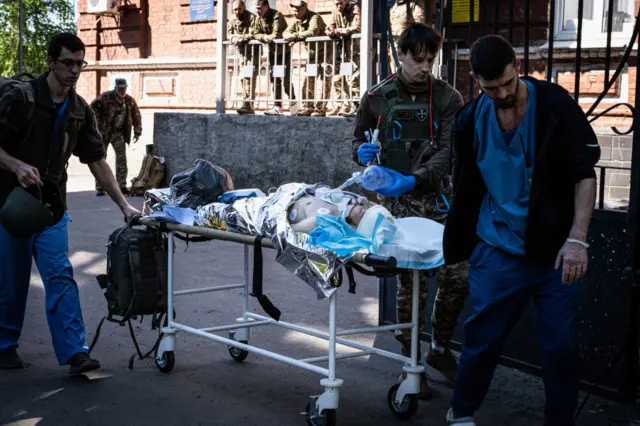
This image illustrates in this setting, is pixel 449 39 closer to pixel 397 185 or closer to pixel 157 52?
pixel 397 185

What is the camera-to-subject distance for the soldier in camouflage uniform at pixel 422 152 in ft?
17.5

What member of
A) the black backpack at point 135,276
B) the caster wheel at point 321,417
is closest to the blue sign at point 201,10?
the black backpack at point 135,276

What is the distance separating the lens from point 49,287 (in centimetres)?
571

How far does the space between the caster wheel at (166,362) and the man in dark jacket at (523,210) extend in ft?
7.32

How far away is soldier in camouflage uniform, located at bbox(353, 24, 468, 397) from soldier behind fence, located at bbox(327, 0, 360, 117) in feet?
28.4

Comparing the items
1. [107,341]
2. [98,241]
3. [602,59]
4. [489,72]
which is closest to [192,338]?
[107,341]

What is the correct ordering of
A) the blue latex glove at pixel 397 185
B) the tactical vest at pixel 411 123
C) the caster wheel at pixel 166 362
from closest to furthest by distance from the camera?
the blue latex glove at pixel 397 185 → the tactical vest at pixel 411 123 → the caster wheel at pixel 166 362

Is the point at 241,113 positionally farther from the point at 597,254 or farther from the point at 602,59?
the point at 597,254

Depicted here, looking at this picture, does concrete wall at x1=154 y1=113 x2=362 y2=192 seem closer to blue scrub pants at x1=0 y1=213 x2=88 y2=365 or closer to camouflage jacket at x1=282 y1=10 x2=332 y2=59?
camouflage jacket at x1=282 y1=10 x2=332 y2=59

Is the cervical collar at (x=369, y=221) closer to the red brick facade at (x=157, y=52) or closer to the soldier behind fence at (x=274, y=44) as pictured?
the soldier behind fence at (x=274, y=44)

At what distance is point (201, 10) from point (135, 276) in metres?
15.6

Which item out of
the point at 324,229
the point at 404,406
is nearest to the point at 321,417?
the point at 404,406

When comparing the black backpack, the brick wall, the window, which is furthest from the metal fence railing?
→ the black backpack

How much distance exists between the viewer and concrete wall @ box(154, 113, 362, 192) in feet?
44.7
